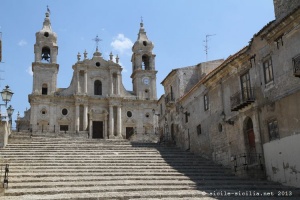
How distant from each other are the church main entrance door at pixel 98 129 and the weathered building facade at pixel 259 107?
20.1 metres

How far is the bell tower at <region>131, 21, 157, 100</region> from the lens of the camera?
4712cm

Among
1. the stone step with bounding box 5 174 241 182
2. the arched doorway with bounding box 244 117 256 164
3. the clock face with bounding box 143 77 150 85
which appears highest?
the clock face with bounding box 143 77 150 85

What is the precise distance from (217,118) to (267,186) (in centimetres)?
724

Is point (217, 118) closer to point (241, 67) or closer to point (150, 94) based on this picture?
Answer: point (241, 67)

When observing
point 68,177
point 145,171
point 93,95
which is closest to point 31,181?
point 68,177

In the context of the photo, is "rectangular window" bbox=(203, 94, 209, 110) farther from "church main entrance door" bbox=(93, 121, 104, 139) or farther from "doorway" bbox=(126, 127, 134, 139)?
"church main entrance door" bbox=(93, 121, 104, 139)

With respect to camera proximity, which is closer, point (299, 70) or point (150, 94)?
point (299, 70)

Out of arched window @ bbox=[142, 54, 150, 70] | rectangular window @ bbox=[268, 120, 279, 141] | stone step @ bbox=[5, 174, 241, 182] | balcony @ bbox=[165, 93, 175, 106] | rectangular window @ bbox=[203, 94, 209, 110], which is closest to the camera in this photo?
stone step @ bbox=[5, 174, 241, 182]

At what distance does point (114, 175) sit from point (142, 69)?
3011 centimetres

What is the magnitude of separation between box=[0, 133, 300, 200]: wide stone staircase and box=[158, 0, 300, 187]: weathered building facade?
967 mm

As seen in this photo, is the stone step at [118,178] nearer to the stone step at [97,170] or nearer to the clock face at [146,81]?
the stone step at [97,170]

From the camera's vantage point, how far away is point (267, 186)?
1681cm

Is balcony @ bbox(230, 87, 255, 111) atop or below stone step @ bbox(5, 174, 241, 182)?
atop

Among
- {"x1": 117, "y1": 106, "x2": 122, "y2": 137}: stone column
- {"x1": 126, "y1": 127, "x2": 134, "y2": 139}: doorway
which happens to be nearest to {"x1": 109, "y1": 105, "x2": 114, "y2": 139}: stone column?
{"x1": 117, "y1": 106, "x2": 122, "y2": 137}: stone column
